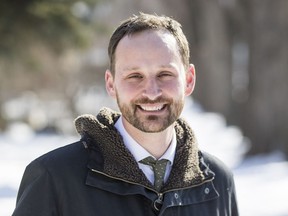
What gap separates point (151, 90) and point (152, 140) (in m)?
0.20

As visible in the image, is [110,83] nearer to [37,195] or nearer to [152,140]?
[152,140]

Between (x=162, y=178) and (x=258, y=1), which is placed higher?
(x=258, y=1)

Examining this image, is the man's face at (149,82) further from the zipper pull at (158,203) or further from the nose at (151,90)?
the zipper pull at (158,203)

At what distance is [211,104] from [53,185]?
28639 mm

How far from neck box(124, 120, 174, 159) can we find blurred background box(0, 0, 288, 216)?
7.70m

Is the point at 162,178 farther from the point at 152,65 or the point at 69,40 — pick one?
the point at 69,40

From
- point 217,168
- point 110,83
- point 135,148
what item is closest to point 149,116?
point 135,148

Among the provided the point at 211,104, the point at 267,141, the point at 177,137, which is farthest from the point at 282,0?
the point at 211,104

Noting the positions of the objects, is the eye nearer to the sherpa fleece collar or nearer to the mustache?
the mustache

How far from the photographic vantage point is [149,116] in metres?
2.79

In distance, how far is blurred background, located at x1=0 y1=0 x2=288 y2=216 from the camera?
34.9 feet

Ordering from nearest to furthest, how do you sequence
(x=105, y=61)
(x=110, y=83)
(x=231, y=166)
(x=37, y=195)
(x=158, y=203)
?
(x=37, y=195) < (x=158, y=203) < (x=110, y=83) < (x=231, y=166) < (x=105, y=61)

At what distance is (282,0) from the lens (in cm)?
1564

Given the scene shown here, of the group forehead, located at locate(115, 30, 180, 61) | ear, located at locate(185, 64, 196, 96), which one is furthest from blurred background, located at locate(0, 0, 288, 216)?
forehead, located at locate(115, 30, 180, 61)
